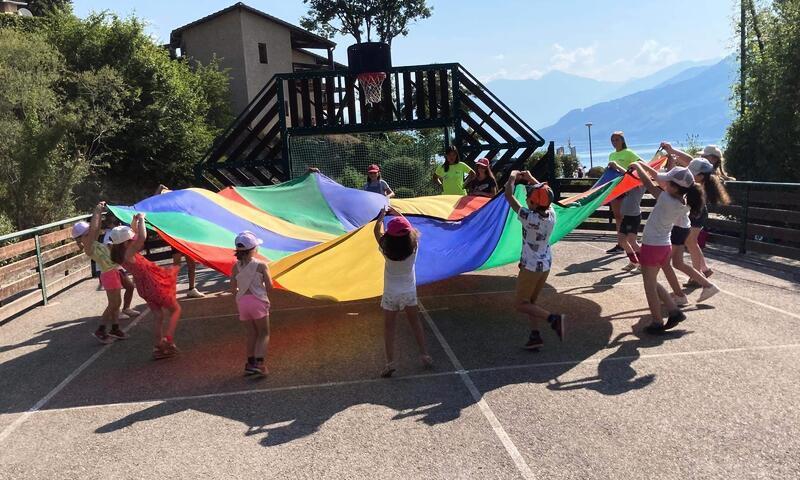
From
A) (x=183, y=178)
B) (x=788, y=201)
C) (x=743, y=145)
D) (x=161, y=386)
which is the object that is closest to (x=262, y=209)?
(x=161, y=386)

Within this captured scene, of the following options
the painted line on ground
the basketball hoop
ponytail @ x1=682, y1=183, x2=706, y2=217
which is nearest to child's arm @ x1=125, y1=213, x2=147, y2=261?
the painted line on ground

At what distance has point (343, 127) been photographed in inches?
525

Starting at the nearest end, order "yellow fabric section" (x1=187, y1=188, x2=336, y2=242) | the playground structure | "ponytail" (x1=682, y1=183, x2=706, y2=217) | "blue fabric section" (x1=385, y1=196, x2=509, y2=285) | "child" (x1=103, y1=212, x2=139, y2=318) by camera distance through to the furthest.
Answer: "ponytail" (x1=682, y1=183, x2=706, y2=217), "blue fabric section" (x1=385, y1=196, x2=509, y2=285), "child" (x1=103, y1=212, x2=139, y2=318), "yellow fabric section" (x1=187, y1=188, x2=336, y2=242), the playground structure

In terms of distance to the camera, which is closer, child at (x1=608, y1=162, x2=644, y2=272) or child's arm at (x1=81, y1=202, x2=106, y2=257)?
child's arm at (x1=81, y1=202, x2=106, y2=257)

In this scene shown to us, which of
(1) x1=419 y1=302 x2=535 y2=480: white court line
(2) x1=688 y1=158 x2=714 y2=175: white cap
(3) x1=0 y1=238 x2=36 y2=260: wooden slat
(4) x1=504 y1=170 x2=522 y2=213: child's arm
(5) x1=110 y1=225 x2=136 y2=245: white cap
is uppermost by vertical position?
(2) x1=688 y1=158 x2=714 y2=175: white cap

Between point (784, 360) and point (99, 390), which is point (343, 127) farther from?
point (784, 360)

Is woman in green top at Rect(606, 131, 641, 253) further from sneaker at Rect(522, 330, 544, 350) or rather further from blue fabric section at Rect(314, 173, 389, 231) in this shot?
sneaker at Rect(522, 330, 544, 350)

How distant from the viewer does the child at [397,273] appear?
194 inches

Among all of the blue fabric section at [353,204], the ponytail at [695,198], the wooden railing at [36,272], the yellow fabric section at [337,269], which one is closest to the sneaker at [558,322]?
the yellow fabric section at [337,269]

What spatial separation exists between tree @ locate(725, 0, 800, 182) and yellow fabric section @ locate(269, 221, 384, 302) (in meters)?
12.1

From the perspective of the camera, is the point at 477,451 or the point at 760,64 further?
the point at 760,64

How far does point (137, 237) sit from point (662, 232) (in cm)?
508

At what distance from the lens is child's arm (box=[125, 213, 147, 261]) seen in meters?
5.79

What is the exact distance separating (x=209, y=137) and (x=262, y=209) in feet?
60.2
